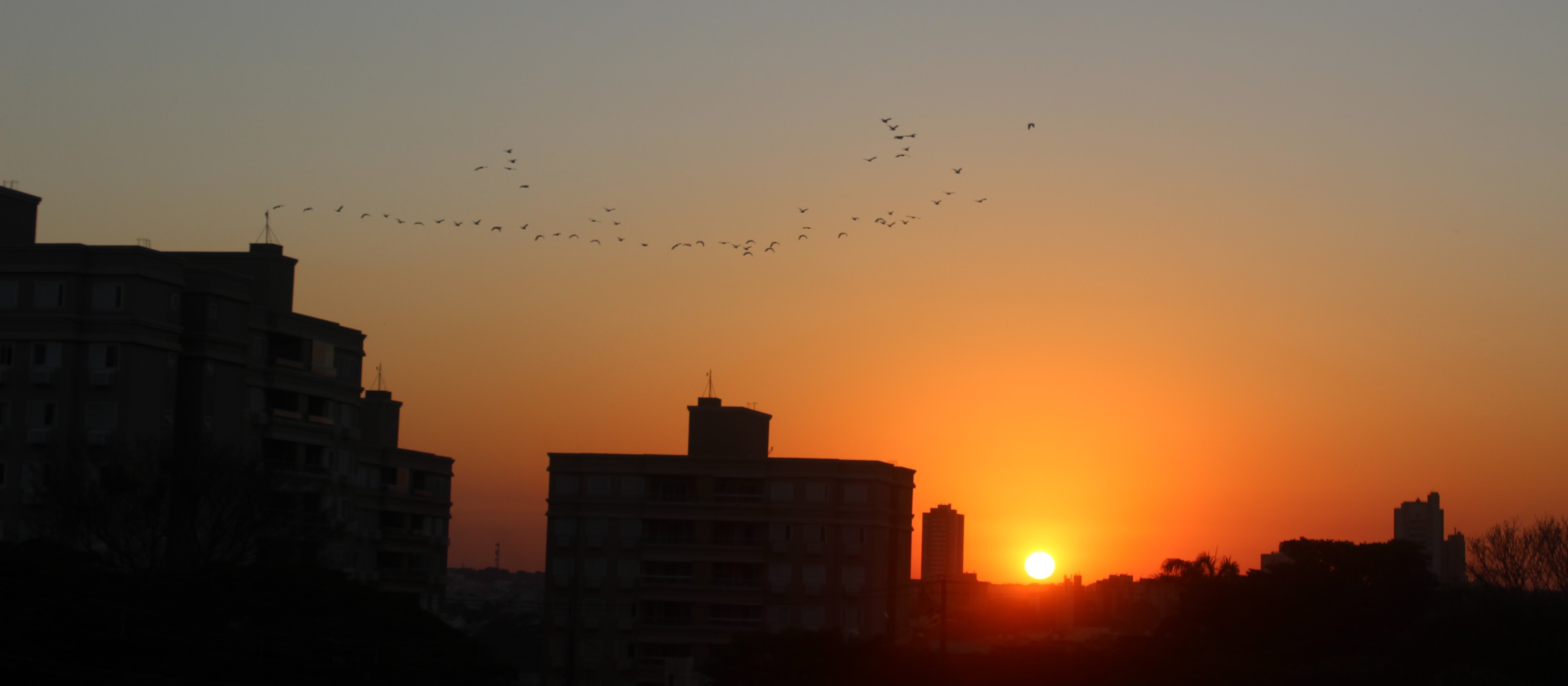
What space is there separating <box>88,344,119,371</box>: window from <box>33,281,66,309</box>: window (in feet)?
8.61

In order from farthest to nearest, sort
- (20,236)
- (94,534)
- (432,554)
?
(432,554), (20,236), (94,534)

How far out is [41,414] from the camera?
2741 inches

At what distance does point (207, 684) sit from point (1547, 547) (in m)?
102

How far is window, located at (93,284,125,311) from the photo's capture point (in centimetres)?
7031

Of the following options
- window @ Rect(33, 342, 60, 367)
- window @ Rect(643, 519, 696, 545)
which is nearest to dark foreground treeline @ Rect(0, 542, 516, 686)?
window @ Rect(33, 342, 60, 367)

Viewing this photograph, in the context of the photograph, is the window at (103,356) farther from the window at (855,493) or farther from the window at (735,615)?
the window at (855,493)

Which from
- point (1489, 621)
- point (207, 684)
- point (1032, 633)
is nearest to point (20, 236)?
point (207, 684)

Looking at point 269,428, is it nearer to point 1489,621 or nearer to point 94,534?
point 94,534

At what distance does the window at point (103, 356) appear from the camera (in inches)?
2758

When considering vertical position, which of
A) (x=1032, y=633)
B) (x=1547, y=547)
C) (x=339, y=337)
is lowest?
(x=1032, y=633)

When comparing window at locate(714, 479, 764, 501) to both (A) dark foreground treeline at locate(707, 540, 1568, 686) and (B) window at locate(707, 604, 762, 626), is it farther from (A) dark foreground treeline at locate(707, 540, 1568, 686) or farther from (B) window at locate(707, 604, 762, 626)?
(A) dark foreground treeline at locate(707, 540, 1568, 686)

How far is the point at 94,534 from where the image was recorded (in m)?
61.2

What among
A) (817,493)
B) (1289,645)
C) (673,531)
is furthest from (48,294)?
(1289,645)

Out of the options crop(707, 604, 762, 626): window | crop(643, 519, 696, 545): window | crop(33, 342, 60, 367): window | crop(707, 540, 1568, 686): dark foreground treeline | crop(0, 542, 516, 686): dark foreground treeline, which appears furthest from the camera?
crop(643, 519, 696, 545): window
